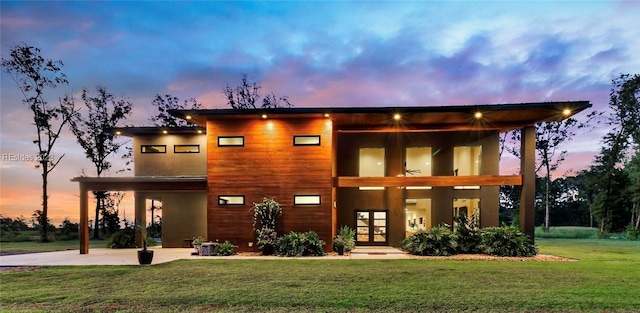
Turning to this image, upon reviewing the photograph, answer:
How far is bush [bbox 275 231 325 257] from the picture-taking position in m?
11.8

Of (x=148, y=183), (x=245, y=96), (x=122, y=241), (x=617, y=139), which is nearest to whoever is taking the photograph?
(x=148, y=183)

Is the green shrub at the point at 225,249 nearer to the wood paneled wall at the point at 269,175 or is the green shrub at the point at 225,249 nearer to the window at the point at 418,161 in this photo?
the wood paneled wall at the point at 269,175

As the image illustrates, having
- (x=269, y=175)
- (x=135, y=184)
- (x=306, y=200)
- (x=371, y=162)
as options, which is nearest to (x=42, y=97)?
(x=135, y=184)

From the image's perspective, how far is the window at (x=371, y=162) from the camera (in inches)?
591

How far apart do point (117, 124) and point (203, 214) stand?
12.5 m

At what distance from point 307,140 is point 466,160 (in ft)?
22.5

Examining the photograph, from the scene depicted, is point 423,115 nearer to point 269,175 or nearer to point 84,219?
point 269,175

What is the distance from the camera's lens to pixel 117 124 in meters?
23.1

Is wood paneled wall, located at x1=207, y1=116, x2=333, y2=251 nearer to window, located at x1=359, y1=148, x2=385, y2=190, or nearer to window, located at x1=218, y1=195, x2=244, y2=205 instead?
window, located at x1=218, y1=195, x2=244, y2=205

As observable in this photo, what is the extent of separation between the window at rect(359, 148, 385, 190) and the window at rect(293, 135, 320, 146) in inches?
121

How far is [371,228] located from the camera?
49.3 ft

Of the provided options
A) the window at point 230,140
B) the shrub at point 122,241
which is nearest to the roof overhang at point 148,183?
the window at point 230,140

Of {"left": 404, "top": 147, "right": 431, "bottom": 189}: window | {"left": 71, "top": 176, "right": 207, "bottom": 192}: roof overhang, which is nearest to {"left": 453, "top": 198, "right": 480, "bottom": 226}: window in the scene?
{"left": 404, "top": 147, "right": 431, "bottom": 189}: window

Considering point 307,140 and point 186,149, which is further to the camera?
point 186,149
